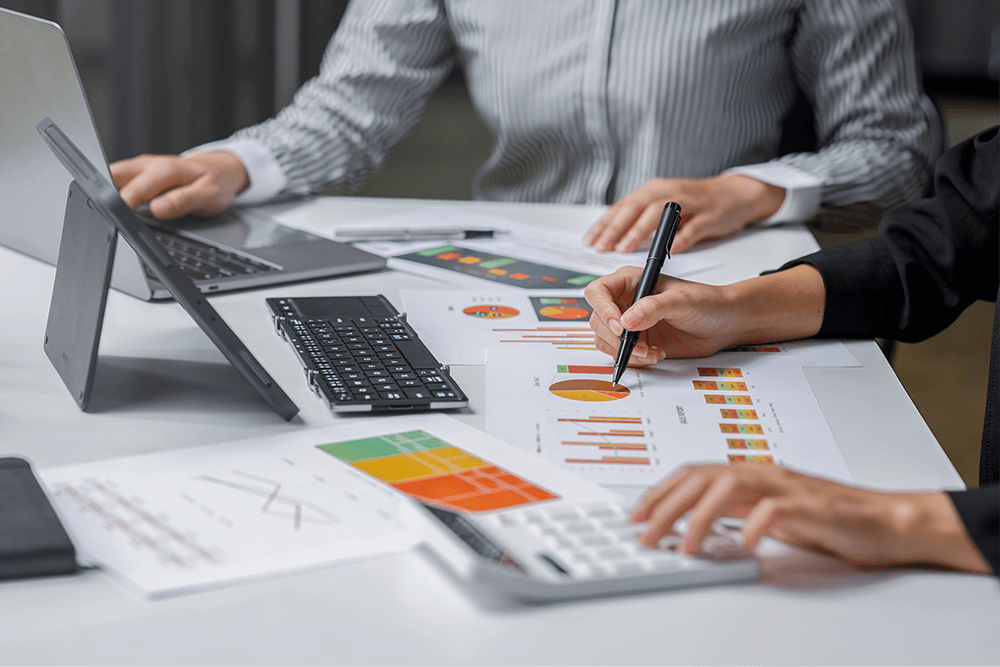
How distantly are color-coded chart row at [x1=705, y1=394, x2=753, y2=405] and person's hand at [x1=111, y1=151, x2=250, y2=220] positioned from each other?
0.74 meters

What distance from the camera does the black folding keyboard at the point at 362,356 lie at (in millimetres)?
709

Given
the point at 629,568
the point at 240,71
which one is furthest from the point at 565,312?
the point at 240,71

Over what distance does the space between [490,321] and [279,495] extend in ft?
1.27

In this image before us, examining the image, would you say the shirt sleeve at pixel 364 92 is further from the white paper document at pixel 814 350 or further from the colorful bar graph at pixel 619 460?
the colorful bar graph at pixel 619 460

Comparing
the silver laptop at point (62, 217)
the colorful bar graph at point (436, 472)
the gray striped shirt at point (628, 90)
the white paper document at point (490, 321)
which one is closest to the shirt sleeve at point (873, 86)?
the gray striped shirt at point (628, 90)

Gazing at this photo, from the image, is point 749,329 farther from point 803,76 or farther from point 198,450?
point 803,76

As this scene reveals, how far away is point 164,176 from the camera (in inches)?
48.3

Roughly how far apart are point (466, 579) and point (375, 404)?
0.75ft

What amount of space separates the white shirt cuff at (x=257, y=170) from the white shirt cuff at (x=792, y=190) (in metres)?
0.61

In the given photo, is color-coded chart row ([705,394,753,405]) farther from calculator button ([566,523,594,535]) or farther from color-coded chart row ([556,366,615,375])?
calculator button ([566,523,594,535])

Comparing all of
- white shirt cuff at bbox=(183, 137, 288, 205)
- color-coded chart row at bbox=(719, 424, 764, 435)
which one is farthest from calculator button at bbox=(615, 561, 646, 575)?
white shirt cuff at bbox=(183, 137, 288, 205)

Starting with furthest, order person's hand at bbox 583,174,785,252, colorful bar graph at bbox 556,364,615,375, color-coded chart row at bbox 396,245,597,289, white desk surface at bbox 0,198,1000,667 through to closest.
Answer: person's hand at bbox 583,174,785,252
color-coded chart row at bbox 396,245,597,289
colorful bar graph at bbox 556,364,615,375
white desk surface at bbox 0,198,1000,667

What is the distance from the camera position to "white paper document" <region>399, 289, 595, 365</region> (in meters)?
0.86

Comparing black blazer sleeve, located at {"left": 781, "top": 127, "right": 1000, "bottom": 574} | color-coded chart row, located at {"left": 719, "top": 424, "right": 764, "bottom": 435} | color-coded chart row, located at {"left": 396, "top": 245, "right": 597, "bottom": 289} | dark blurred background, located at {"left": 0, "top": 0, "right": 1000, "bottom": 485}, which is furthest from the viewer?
dark blurred background, located at {"left": 0, "top": 0, "right": 1000, "bottom": 485}
